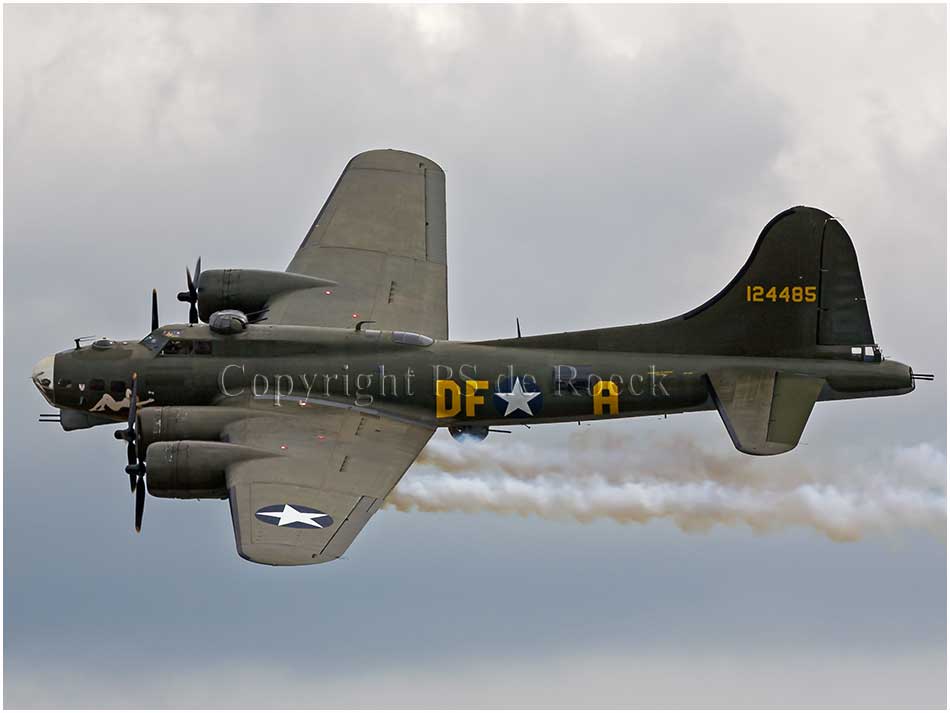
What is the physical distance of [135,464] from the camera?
162 feet

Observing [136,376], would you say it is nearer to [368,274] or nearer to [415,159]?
[368,274]

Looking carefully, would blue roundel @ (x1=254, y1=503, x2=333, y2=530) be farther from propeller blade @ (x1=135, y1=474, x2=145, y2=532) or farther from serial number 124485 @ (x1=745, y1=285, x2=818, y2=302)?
serial number 124485 @ (x1=745, y1=285, x2=818, y2=302)

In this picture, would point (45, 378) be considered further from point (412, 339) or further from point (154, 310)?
point (412, 339)

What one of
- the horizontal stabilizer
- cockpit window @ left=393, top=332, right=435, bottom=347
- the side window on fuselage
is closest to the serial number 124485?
the horizontal stabilizer

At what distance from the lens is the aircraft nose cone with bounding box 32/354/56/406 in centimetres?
5281

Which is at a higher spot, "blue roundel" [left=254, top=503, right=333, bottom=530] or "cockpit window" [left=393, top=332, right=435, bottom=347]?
"cockpit window" [left=393, top=332, right=435, bottom=347]

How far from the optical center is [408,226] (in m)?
58.7

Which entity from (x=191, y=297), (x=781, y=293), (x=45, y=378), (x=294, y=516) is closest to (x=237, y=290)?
(x=191, y=297)

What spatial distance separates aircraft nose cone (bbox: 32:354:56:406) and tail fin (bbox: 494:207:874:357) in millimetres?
11231

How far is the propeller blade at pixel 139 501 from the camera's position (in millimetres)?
49000

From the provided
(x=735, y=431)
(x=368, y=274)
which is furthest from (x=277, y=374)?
(x=735, y=431)

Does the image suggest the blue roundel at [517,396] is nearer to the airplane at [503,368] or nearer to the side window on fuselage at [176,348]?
the airplane at [503,368]

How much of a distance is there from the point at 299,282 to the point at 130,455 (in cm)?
818

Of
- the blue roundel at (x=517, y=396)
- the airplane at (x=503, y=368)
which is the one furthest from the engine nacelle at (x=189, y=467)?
the blue roundel at (x=517, y=396)
